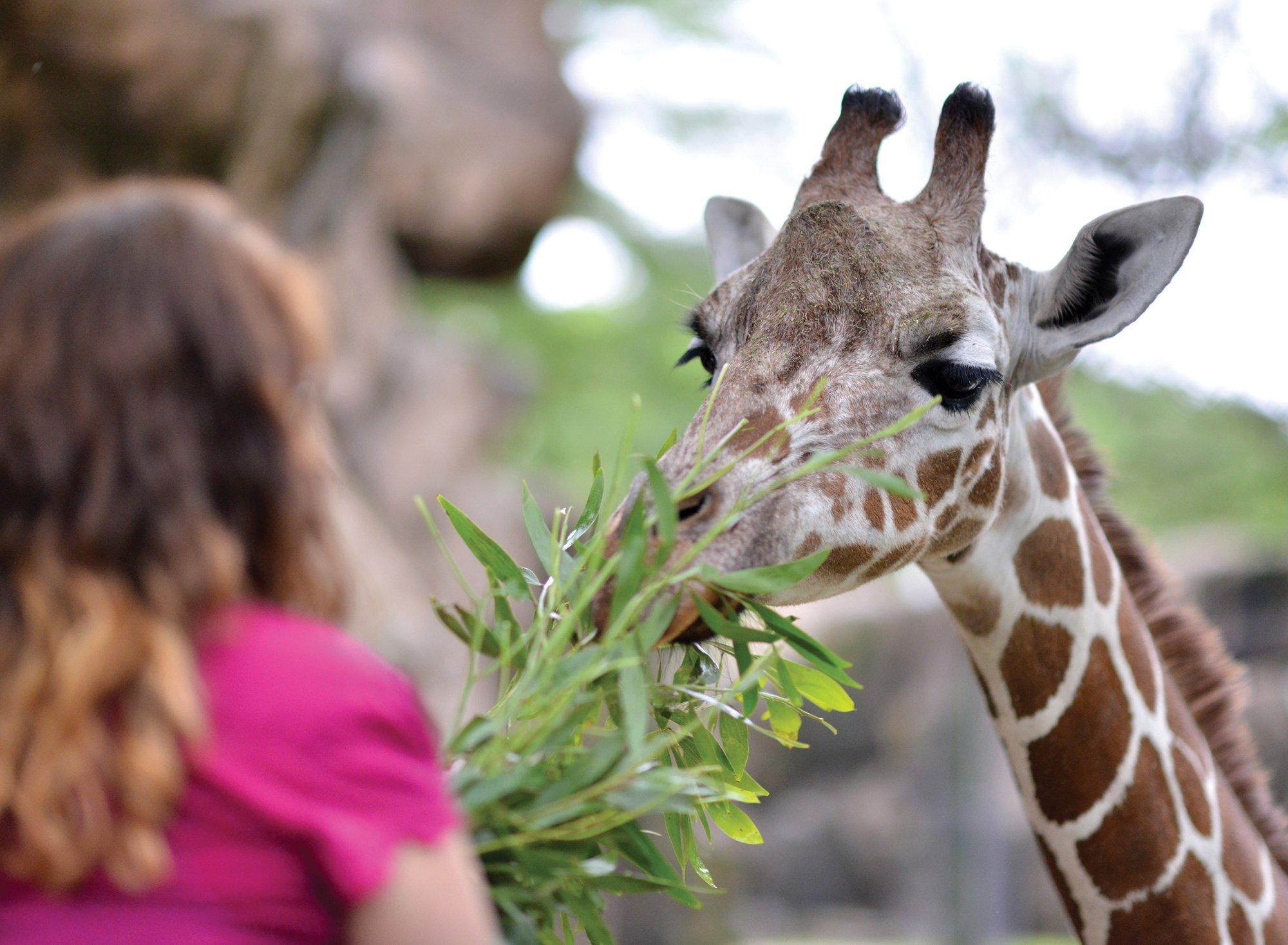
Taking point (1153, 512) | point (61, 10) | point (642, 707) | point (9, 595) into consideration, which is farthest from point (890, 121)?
point (1153, 512)

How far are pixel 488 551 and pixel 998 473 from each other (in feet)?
3.84

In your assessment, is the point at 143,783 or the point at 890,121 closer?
the point at 143,783

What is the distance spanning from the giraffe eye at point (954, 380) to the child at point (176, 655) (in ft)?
5.05

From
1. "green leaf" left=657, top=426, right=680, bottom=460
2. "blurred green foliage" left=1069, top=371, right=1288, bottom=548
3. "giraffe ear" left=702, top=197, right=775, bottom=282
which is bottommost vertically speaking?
"green leaf" left=657, top=426, right=680, bottom=460

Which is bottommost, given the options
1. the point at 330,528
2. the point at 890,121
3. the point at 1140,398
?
the point at 330,528

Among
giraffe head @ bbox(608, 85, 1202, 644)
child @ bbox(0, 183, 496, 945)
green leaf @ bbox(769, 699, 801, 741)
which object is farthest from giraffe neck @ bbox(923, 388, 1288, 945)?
child @ bbox(0, 183, 496, 945)

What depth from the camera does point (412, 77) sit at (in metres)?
12.1

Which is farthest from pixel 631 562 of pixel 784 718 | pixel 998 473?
pixel 998 473

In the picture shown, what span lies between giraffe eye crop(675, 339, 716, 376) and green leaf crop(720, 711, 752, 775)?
3.04ft

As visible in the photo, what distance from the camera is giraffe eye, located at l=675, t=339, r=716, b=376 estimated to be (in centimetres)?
280

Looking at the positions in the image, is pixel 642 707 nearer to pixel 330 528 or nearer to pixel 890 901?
pixel 330 528

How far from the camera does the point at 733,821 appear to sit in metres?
2.14

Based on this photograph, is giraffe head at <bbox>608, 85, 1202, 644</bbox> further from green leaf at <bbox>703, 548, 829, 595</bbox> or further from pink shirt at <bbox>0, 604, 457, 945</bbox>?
pink shirt at <bbox>0, 604, 457, 945</bbox>

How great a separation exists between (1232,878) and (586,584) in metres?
1.77
